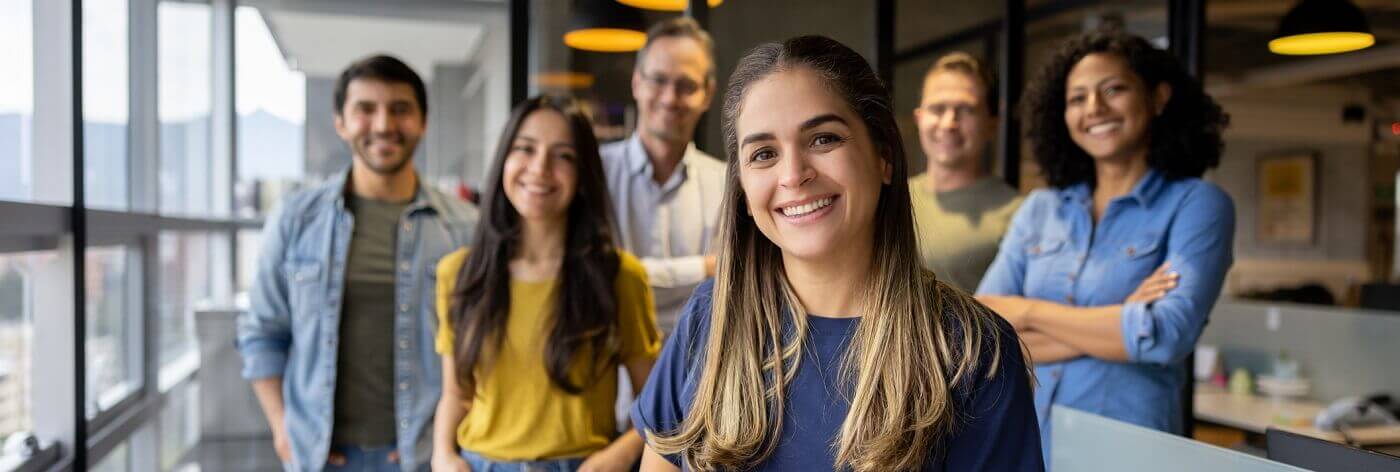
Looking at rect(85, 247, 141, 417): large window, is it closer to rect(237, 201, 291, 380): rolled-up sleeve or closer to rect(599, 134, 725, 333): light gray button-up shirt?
rect(237, 201, 291, 380): rolled-up sleeve

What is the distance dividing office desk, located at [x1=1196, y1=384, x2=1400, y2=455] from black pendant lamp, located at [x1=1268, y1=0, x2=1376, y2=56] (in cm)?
156

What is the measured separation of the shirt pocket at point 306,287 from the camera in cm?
254

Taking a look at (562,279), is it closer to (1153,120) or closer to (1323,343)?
(1153,120)

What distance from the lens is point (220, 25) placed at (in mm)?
2959

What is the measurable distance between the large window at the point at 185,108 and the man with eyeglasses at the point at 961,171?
2.11 meters

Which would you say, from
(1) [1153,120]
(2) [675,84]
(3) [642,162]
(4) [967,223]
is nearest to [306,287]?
(3) [642,162]

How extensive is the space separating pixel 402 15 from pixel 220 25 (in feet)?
1.73

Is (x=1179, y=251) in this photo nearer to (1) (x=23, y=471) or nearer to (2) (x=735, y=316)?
(2) (x=735, y=316)

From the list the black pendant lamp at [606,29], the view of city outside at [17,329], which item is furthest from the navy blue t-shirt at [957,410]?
the black pendant lamp at [606,29]

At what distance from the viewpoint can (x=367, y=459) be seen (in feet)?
8.51

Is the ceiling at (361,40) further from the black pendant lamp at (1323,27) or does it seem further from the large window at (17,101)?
the black pendant lamp at (1323,27)

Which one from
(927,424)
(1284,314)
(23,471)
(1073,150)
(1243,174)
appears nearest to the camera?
(927,424)

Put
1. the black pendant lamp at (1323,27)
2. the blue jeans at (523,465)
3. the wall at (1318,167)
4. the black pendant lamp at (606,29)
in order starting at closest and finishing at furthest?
the blue jeans at (523,465)
the black pendant lamp at (606,29)
the black pendant lamp at (1323,27)
the wall at (1318,167)

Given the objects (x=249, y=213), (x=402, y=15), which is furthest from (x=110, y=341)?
(x=402, y=15)
